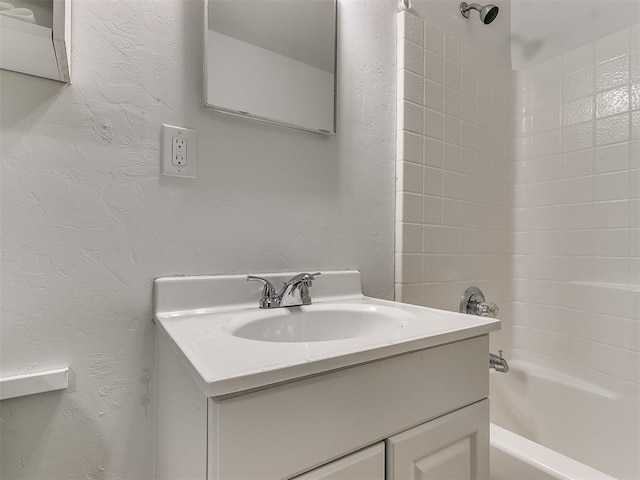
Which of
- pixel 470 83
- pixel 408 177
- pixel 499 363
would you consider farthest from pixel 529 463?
pixel 470 83

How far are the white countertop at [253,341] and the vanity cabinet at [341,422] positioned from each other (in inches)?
1.0

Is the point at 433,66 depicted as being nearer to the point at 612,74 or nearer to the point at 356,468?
the point at 612,74

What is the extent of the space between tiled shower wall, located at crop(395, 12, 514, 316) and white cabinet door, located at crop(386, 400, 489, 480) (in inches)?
20.2

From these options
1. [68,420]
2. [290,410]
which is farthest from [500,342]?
[68,420]

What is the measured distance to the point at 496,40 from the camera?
A: 159 centimetres

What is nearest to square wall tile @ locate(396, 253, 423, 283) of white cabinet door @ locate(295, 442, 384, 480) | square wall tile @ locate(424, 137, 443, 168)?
square wall tile @ locate(424, 137, 443, 168)

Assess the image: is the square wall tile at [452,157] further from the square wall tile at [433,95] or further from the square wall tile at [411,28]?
the square wall tile at [411,28]

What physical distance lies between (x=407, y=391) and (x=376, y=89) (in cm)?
93

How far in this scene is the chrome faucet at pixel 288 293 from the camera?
91cm

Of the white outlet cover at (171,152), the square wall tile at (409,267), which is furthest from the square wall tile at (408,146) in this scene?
the white outlet cover at (171,152)

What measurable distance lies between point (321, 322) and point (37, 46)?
2.52 ft

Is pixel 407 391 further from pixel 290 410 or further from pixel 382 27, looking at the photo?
pixel 382 27

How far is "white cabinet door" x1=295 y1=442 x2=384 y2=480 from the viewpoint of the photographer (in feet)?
1.78

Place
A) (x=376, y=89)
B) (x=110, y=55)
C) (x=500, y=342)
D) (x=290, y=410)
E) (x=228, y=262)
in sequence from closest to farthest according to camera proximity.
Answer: (x=290, y=410) → (x=110, y=55) → (x=228, y=262) → (x=376, y=89) → (x=500, y=342)
